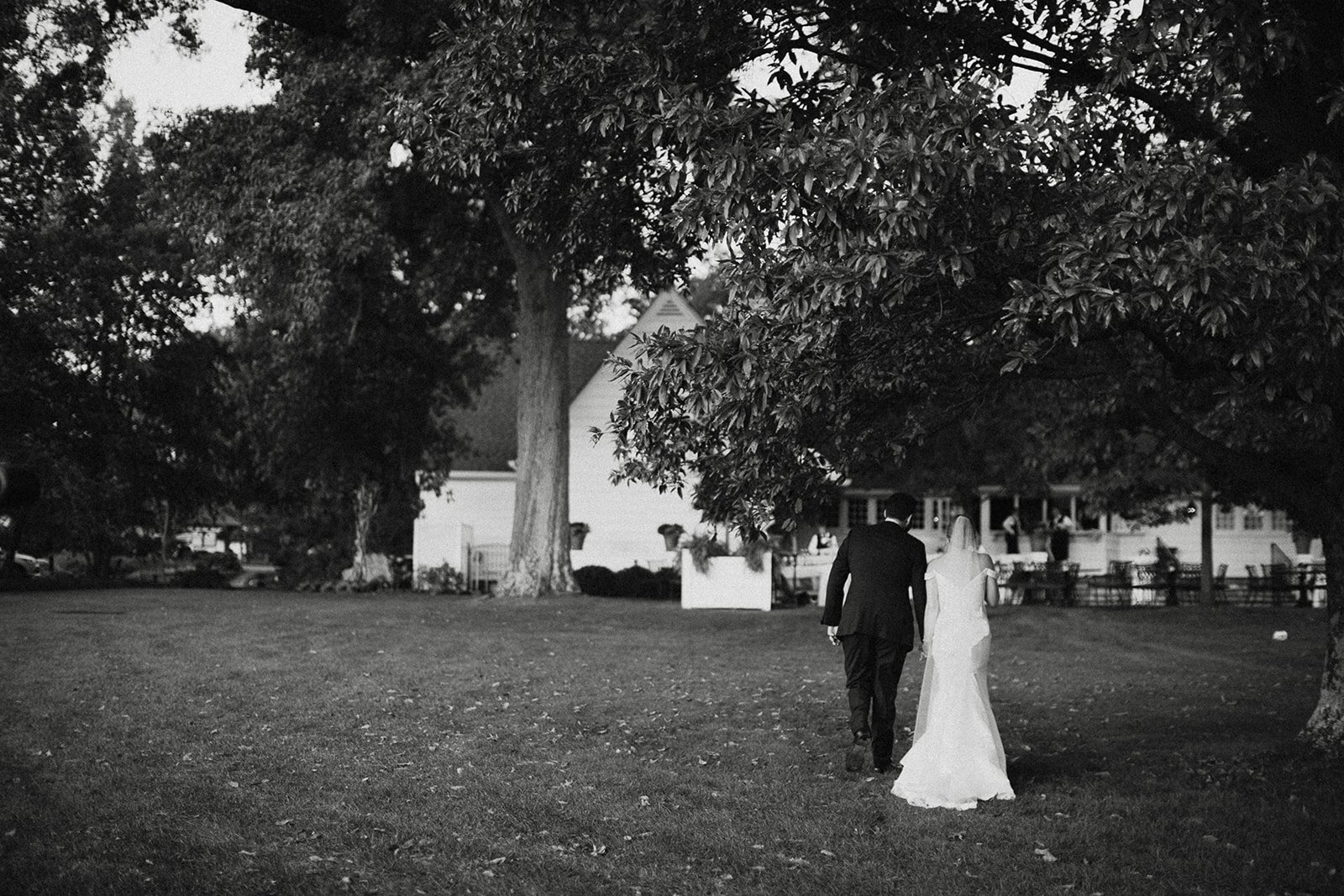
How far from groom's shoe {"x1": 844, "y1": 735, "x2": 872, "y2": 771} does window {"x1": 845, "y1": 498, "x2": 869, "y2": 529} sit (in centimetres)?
3441

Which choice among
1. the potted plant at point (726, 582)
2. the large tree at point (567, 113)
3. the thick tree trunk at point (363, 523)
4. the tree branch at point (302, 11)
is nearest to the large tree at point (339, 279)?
the thick tree trunk at point (363, 523)

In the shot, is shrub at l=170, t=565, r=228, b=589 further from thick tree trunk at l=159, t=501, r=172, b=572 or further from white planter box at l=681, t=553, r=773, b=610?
white planter box at l=681, t=553, r=773, b=610

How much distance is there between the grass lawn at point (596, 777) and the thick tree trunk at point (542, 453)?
28.9ft

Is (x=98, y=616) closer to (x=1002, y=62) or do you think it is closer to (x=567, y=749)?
(x=567, y=749)

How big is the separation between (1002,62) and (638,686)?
24.9 ft

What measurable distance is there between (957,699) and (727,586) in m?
17.1

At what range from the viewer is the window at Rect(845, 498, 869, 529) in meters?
44.1

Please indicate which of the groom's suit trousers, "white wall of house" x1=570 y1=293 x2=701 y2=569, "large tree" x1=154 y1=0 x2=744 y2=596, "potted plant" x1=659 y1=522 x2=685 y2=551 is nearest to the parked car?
"white wall of house" x1=570 y1=293 x2=701 y2=569

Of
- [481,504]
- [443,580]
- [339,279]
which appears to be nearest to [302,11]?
[339,279]

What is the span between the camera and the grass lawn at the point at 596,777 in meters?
6.74

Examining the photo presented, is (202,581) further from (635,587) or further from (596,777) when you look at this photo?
(596,777)

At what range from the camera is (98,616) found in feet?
68.7

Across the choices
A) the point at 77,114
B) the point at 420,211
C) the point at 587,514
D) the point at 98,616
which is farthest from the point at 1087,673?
the point at 77,114

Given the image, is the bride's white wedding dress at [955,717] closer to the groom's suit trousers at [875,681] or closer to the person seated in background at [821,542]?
the groom's suit trousers at [875,681]
